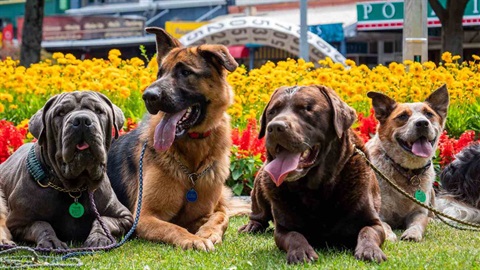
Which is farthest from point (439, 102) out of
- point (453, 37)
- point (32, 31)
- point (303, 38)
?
point (303, 38)

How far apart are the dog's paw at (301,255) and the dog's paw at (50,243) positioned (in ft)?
5.58

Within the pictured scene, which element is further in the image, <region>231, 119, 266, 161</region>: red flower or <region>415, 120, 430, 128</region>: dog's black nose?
<region>231, 119, 266, 161</region>: red flower

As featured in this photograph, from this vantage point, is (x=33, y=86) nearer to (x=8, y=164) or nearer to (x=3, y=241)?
(x=8, y=164)

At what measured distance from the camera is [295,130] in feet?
18.3

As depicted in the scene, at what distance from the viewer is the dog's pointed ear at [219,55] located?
673cm

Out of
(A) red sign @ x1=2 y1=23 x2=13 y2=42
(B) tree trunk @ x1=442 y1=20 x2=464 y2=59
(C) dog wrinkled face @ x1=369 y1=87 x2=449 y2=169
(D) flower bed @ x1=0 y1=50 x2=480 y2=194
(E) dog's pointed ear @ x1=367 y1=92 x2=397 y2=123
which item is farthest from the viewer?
(A) red sign @ x1=2 y1=23 x2=13 y2=42

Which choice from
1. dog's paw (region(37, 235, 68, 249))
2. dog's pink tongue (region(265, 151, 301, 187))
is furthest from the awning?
dog's pink tongue (region(265, 151, 301, 187))

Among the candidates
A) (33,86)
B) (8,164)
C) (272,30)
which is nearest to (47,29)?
(272,30)

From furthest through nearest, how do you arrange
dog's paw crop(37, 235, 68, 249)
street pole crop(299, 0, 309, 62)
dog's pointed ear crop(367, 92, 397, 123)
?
street pole crop(299, 0, 309, 62), dog's pointed ear crop(367, 92, 397, 123), dog's paw crop(37, 235, 68, 249)

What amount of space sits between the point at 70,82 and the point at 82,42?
33.9 m

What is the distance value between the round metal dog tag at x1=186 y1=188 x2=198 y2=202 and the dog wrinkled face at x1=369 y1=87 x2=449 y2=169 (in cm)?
191

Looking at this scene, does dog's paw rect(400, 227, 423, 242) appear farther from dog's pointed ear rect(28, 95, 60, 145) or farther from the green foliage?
dog's pointed ear rect(28, 95, 60, 145)

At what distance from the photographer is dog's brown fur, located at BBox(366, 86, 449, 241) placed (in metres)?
7.54

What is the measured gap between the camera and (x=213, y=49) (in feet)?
22.2
